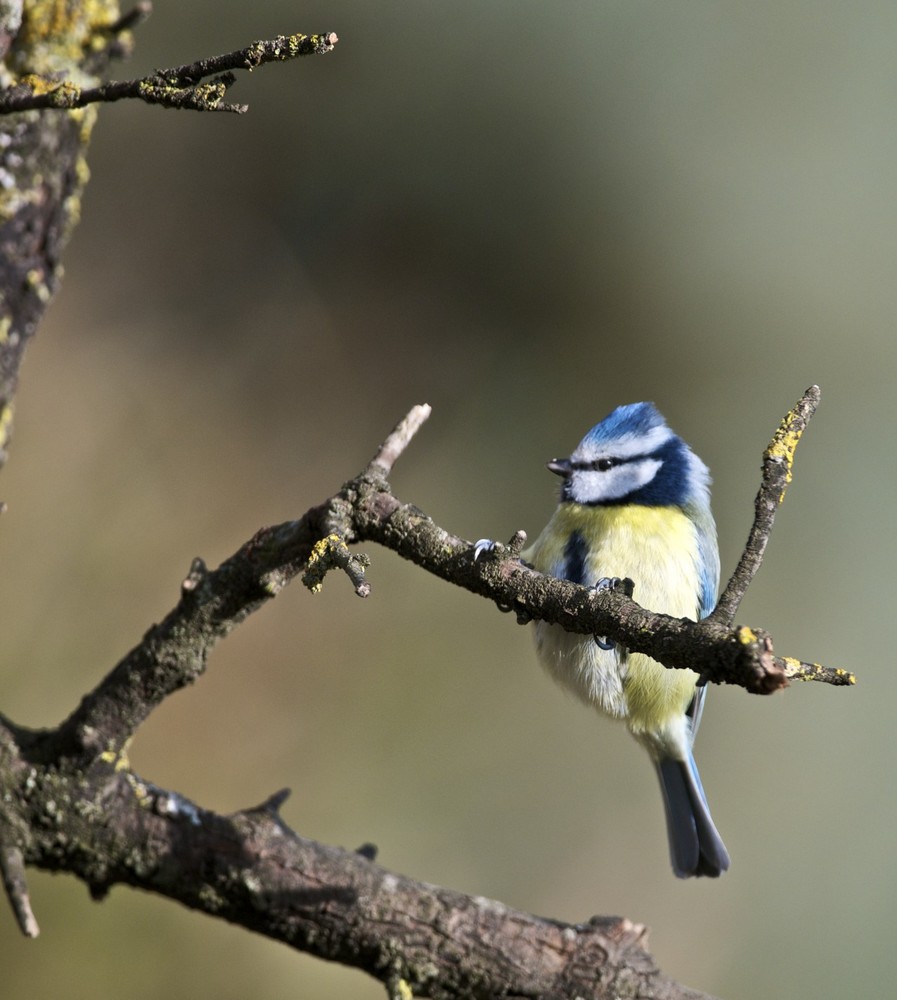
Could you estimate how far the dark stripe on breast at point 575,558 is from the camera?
159 centimetres

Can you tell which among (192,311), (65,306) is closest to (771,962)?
(192,311)

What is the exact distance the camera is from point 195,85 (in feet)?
2.79

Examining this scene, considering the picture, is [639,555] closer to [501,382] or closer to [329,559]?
[329,559]

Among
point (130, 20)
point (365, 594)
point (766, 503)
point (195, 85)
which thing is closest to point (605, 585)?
point (766, 503)

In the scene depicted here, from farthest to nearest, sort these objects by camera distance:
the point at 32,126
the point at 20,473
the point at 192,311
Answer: the point at 192,311
the point at 20,473
the point at 32,126

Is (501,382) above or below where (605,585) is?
above

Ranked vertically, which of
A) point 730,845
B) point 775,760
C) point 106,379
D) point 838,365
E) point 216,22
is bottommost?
point 730,845

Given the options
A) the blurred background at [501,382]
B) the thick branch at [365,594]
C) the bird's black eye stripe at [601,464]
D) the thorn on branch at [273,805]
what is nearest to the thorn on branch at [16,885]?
the thick branch at [365,594]

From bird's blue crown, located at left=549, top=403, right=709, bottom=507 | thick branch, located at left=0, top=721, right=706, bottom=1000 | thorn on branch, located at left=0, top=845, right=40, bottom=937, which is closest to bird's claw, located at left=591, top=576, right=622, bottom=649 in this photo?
bird's blue crown, located at left=549, top=403, right=709, bottom=507

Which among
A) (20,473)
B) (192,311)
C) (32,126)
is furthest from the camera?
(192,311)

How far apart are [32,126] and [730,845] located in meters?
1.99

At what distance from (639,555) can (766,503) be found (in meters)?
0.77

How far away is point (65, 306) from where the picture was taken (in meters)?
2.40

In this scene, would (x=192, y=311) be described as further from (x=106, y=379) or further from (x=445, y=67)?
(x=445, y=67)
